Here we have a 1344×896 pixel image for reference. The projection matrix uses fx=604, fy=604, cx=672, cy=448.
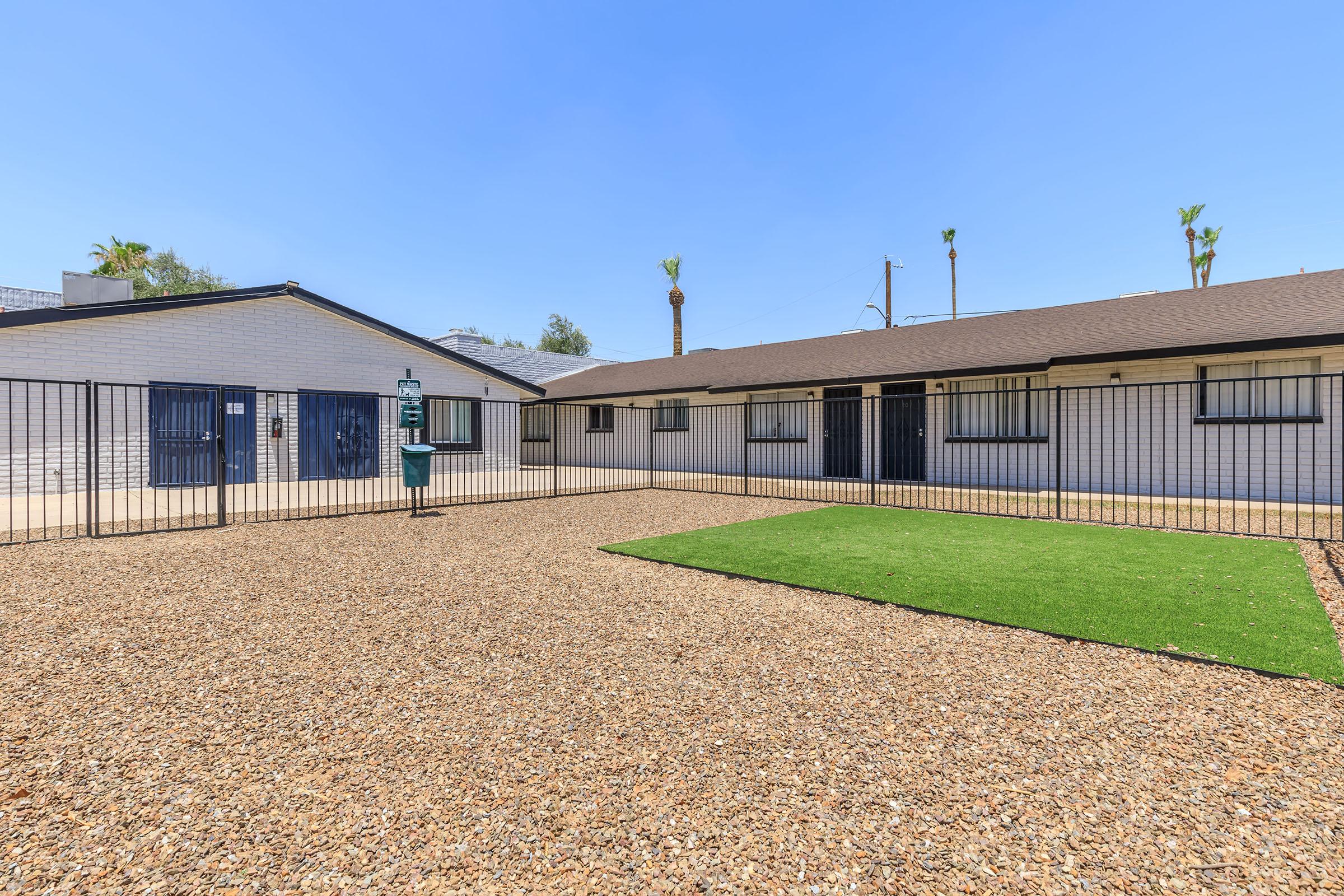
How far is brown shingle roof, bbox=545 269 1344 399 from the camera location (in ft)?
37.9

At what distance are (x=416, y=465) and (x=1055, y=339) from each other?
1454 cm

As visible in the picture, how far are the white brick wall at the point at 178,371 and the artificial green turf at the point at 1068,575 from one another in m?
8.98

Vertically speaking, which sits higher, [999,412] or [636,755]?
[999,412]

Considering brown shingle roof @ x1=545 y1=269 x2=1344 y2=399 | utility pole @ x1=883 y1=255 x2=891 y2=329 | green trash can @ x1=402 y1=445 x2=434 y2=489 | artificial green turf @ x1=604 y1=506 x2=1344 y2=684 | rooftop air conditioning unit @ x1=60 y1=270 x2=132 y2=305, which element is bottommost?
artificial green turf @ x1=604 y1=506 x2=1344 y2=684

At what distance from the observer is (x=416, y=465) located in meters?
10.9

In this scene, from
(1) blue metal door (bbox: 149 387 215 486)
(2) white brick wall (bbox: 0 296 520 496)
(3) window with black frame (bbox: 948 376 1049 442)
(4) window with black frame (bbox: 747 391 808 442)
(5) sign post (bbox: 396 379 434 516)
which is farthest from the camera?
(4) window with black frame (bbox: 747 391 808 442)

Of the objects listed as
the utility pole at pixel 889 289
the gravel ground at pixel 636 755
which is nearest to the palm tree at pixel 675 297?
the utility pole at pixel 889 289

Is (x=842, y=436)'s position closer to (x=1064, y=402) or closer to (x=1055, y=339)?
(x=1064, y=402)

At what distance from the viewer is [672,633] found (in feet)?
14.7

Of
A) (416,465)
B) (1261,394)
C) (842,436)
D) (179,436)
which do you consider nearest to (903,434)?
(842,436)

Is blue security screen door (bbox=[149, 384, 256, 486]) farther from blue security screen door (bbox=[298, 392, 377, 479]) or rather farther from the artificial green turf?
the artificial green turf

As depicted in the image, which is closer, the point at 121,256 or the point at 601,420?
the point at 601,420

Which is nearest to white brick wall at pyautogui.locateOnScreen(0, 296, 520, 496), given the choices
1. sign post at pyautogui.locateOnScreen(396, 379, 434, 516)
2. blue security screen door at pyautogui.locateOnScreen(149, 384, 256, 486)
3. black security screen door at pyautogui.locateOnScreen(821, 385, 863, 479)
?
blue security screen door at pyautogui.locateOnScreen(149, 384, 256, 486)

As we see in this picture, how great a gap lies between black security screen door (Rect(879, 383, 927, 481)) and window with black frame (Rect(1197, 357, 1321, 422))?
18.2 feet
